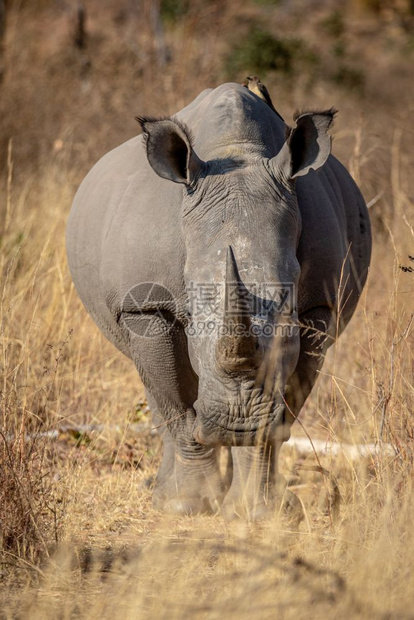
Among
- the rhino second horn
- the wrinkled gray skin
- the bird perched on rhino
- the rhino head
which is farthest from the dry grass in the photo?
the bird perched on rhino

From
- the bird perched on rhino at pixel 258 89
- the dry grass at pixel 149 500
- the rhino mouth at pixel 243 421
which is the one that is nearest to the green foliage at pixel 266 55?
the dry grass at pixel 149 500

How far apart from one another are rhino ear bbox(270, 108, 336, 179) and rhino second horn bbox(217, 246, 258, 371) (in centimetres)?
80

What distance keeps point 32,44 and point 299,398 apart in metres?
13.3

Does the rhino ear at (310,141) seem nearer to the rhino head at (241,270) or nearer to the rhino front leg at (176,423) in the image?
the rhino head at (241,270)

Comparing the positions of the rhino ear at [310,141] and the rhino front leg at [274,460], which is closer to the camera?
the rhino ear at [310,141]

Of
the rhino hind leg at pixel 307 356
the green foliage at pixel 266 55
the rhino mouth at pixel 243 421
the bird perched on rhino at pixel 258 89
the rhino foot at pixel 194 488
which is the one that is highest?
the green foliage at pixel 266 55

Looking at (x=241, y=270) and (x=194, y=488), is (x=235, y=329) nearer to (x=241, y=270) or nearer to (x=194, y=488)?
(x=241, y=270)

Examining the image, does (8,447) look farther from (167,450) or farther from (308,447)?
(308,447)

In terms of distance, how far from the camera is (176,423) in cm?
470

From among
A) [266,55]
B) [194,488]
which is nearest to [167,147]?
[194,488]

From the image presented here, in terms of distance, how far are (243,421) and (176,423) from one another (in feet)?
3.74

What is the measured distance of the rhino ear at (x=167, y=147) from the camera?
157 inches

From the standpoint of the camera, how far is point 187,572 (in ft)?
10.1

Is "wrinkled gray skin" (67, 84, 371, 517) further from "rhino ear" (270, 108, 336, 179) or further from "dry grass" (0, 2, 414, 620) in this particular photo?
"dry grass" (0, 2, 414, 620)
